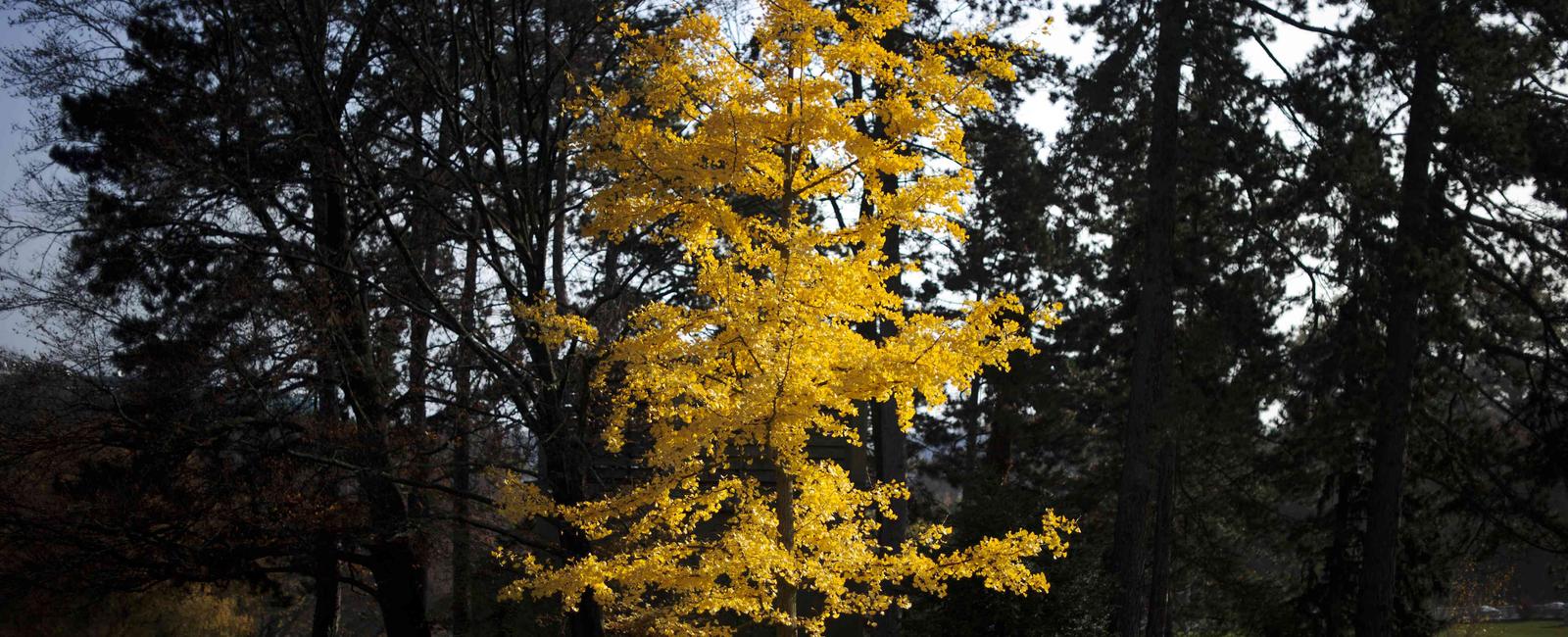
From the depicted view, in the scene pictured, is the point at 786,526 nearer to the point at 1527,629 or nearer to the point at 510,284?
the point at 510,284

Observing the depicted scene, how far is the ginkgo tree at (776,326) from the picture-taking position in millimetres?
8711

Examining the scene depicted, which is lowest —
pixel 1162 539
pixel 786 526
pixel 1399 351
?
pixel 786 526

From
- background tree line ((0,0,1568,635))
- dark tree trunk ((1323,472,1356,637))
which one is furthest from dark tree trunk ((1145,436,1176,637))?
dark tree trunk ((1323,472,1356,637))

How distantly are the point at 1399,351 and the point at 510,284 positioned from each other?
9.43 metres

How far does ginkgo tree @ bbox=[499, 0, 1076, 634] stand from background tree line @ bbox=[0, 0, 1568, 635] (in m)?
1.35

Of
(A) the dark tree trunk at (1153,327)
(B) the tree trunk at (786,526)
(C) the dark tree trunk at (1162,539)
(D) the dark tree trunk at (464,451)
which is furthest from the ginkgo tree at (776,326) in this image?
(C) the dark tree trunk at (1162,539)

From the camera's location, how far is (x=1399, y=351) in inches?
533

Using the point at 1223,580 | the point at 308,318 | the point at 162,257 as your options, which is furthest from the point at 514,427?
the point at 1223,580

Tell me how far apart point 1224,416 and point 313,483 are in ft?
33.6

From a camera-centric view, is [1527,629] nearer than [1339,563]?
No

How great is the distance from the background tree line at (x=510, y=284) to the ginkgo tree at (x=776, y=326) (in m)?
1.35

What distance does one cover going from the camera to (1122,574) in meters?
14.1

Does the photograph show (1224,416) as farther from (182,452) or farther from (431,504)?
(182,452)

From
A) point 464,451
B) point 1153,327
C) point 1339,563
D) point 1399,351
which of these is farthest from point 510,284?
point 1339,563
